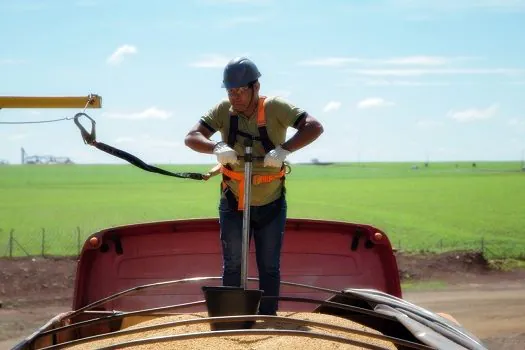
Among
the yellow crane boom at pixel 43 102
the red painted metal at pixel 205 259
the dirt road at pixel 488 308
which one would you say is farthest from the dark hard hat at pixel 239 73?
the dirt road at pixel 488 308

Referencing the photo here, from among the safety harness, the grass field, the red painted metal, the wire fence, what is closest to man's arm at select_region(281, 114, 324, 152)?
the safety harness

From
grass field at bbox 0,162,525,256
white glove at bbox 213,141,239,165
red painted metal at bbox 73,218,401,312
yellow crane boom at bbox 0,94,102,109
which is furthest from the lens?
grass field at bbox 0,162,525,256

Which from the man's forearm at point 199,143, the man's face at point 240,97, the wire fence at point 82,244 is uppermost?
the man's face at point 240,97

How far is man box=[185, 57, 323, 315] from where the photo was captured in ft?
16.1

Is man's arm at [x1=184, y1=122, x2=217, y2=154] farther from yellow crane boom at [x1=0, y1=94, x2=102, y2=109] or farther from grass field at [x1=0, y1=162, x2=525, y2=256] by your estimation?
grass field at [x1=0, y1=162, x2=525, y2=256]

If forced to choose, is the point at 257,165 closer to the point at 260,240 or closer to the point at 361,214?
the point at 260,240

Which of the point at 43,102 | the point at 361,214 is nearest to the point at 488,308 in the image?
the point at 43,102

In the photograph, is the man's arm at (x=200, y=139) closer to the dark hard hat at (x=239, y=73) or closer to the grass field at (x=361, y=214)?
the dark hard hat at (x=239, y=73)

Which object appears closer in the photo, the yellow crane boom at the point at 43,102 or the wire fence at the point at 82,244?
the yellow crane boom at the point at 43,102

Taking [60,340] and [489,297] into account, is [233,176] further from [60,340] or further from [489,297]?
[489,297]

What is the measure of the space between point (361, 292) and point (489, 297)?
10.1 m

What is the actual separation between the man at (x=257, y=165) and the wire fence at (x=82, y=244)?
1454 centimetres

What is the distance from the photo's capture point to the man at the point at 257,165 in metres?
4.91

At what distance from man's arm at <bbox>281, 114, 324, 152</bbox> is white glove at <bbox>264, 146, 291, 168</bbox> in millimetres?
159
